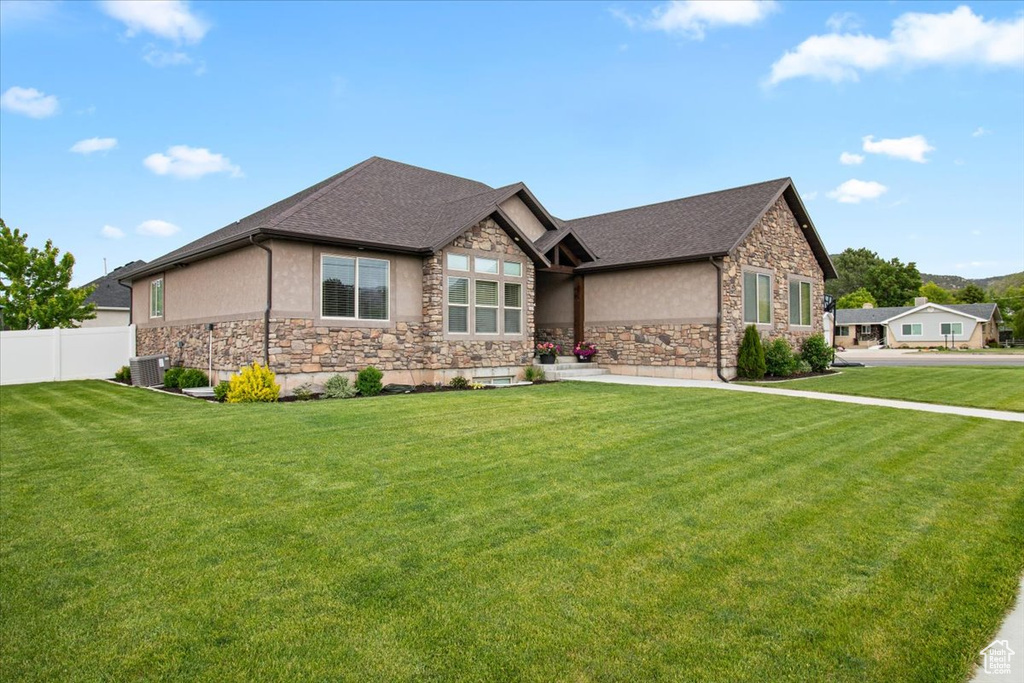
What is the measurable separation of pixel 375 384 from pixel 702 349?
9517mm

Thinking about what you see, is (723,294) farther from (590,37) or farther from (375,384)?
(375,384)

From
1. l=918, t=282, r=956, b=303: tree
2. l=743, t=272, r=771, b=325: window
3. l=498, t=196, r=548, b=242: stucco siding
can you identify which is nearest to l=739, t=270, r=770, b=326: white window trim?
l=743, t=272, r=771, b=325: window

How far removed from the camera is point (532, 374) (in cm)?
1638

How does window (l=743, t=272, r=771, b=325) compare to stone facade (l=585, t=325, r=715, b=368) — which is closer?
stone facade (l=585, t=325, r=715, b=368)

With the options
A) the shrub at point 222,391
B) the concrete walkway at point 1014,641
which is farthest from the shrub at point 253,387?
the concrete walkway at point 1014,641

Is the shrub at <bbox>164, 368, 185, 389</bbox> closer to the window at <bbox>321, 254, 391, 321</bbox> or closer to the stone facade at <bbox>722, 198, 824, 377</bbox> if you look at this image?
the window at <bbox>321, 254, 391, 321</bbox>

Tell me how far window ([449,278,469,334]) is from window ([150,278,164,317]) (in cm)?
961

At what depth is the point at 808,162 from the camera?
71.9 feet

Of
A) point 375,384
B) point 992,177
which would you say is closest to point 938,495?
point 375,384

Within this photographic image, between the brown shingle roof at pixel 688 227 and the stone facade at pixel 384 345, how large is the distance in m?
4.19

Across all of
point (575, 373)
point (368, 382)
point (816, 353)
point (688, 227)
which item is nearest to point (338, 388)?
point (368, 382)

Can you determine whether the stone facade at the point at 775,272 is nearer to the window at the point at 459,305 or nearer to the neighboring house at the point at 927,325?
the window at the point at 459,305

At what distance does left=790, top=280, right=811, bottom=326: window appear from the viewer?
20.3m

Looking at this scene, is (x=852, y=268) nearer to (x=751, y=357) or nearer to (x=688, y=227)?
(x=688, y=227)
